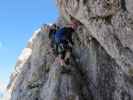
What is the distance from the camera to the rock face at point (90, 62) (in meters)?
13.2

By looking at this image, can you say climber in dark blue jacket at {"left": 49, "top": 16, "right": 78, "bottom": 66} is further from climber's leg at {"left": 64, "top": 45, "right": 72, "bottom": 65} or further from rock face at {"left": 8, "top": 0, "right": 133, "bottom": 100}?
rock face at {"left": 8, "top": 0, "right": 133, "bottom": 100}

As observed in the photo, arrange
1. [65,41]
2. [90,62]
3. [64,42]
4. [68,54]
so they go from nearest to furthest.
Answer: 1. [90,62]
2. [68,54]
3. [64,42]
4. [65,41]

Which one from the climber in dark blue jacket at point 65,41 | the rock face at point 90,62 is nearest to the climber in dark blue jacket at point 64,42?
the climber in dark blue jacket at point 65,41

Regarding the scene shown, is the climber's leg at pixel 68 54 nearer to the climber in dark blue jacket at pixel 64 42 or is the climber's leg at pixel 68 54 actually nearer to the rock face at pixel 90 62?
the climber in dark blue jacket at pixel 64 42

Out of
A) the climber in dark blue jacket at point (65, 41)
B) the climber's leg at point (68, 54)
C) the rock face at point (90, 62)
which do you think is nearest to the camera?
the rock face at point (90, 62)

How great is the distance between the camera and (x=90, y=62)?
17047 mm

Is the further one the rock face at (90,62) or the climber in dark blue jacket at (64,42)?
the climber in dark blue jacket at (64,42)

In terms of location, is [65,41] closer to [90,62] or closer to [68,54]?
[68,54]

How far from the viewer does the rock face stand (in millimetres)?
13156

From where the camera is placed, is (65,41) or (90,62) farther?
(65,41)

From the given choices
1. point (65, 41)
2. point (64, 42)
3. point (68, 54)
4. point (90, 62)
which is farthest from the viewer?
point (65, 41)

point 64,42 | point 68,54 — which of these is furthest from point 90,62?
point 64,42

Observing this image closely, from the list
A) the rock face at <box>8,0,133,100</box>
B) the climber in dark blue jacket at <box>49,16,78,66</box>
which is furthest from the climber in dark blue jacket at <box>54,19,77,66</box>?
the rock face at <box>8,0,133,100</box>

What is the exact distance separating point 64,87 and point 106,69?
2350 mm
